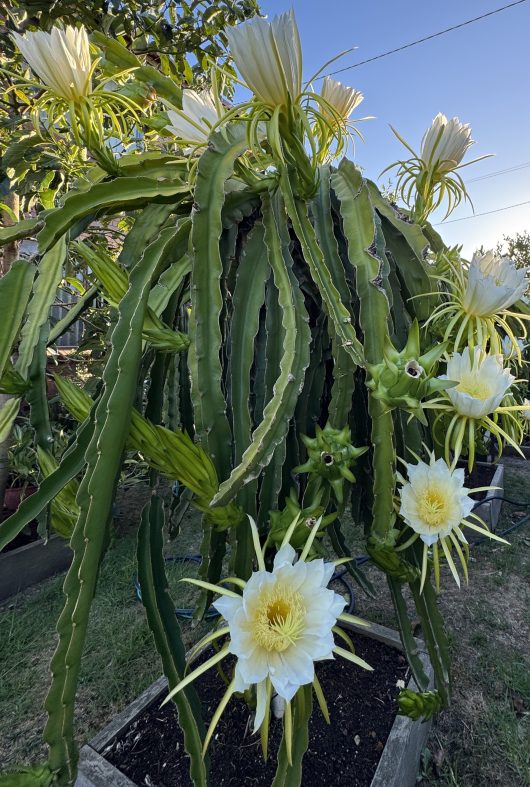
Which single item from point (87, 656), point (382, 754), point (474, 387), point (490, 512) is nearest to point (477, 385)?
point (474, 387)

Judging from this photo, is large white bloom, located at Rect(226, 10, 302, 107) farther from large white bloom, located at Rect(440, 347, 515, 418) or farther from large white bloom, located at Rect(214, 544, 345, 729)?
large white bloom, located at Rect(214, 544, 345, 729)

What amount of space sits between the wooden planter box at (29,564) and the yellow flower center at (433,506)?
1.36 m

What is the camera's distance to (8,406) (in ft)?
1.74

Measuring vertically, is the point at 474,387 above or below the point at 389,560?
above

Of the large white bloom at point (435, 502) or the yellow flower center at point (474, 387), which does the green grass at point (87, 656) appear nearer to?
the large white bloom at point (435, 502)

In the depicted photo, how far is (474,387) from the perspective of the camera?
0.43m

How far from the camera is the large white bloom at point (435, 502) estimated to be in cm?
40

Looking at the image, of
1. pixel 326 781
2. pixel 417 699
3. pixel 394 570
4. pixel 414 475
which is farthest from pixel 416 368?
pixel 326 781

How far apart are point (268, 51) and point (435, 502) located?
0.42 m

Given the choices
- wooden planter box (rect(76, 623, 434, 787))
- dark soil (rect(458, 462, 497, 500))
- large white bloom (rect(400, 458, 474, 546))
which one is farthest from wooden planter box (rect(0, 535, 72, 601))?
dark soil (rect(458, 462, 497, 500))

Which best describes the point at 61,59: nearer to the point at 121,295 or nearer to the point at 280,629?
the point at 121,295

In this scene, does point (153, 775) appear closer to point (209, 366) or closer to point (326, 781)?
point (326, 781)

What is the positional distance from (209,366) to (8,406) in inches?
9.9

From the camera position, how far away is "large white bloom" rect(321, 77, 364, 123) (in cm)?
65
